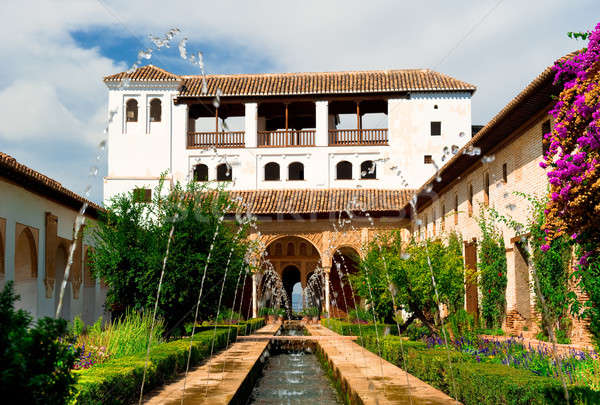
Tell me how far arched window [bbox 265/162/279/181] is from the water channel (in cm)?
1649

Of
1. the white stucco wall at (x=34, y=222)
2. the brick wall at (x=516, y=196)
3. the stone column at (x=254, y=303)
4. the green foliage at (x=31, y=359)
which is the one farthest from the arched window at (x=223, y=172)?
the green foliage at (x=31, y=359)

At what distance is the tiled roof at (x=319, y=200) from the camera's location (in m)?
28.7

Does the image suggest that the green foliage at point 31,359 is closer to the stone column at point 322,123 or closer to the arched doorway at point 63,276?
the arched doorway at point 63,276

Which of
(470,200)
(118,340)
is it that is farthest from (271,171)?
(118,340)

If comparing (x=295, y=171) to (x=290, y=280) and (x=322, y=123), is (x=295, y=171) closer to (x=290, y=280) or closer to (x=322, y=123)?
(x=322, y=123)

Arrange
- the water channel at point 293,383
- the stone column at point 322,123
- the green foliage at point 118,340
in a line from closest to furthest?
the water channel at point 293,383 < the green foliage at point 118,340 < the stone column at point 322,123

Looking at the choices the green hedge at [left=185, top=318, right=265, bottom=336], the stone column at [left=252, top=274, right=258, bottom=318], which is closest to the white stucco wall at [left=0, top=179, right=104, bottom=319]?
the green hedge at [left=185, top=318, right=265, bottom=336]

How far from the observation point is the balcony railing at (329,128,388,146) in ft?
101

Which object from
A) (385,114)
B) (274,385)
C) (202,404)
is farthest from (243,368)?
(385,114)

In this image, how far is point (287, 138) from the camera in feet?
102

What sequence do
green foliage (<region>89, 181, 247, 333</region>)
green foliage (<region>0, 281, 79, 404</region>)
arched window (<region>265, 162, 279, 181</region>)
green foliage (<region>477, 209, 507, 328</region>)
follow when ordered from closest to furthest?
green foliage (<region>0, 281, 79, 404</region>)
green foliage (<region>89, 181, 247, 333</region>)
green foliage (<region>477, 209, 507, 328</region>)
arched window (<region>265, 162, 279, 181</region>)

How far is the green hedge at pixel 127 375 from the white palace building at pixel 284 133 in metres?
19.7

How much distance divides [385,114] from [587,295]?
21.1 meters

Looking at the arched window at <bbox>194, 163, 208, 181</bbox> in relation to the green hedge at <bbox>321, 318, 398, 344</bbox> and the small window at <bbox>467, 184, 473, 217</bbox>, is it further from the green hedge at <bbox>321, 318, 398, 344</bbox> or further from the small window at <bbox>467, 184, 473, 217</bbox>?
the small window at <bbox>467, 184, 473, 217</bbox>
